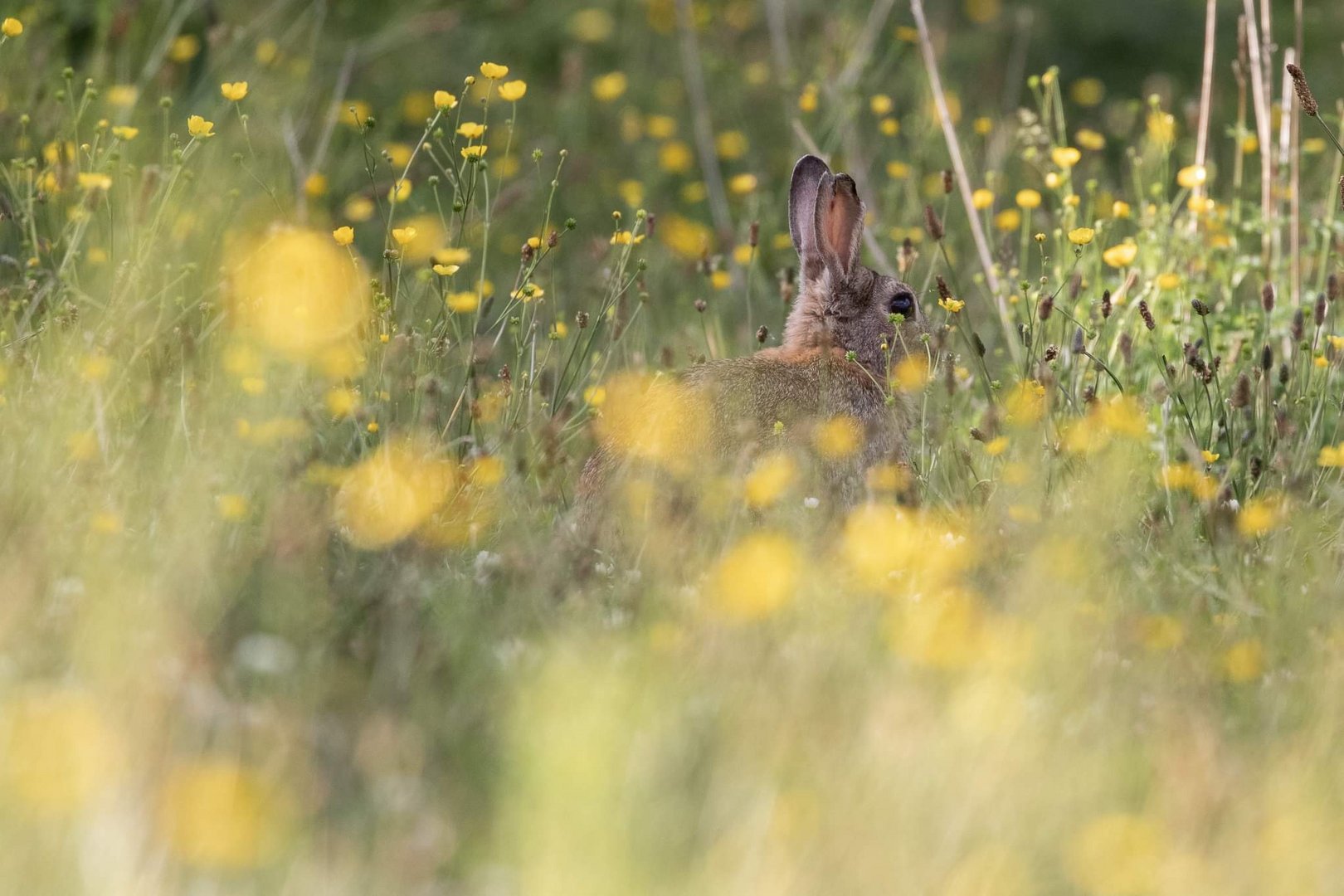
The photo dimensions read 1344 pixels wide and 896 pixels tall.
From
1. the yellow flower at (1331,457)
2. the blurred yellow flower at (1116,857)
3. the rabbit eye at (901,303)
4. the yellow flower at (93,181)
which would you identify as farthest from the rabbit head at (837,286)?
the blurred yellow flower at (1116,857)

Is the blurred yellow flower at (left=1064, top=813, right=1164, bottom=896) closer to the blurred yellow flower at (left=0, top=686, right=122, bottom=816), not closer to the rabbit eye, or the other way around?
the blurred yellow flower at (left=0, top=686, right=122, bottom=816)

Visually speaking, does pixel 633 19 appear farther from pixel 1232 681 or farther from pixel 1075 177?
pixel 1232 681

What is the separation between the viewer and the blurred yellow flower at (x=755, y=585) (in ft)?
9.43

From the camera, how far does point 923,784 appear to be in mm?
2475

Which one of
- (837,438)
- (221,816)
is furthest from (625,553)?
(221,816)

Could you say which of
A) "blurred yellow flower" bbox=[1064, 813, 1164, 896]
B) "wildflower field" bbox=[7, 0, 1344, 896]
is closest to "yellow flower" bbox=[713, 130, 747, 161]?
"wildflower field" bbox=[7, 0, 1344, 896]

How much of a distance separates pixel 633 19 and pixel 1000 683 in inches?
265

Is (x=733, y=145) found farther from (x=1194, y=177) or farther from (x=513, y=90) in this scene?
(x=513, y=90)

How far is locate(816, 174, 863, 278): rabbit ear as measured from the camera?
5.30 meters

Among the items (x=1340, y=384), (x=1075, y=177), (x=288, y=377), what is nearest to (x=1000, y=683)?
(x=288, y=377)

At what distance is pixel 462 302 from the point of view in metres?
4.37

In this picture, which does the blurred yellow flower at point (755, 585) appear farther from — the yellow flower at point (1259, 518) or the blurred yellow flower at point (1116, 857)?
the yellow flower at point (1259, 518)

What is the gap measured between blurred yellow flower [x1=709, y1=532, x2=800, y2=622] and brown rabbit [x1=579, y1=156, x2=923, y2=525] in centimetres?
53

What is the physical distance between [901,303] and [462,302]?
1822 mm
